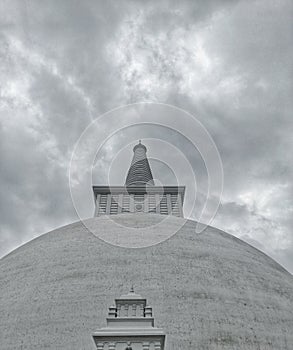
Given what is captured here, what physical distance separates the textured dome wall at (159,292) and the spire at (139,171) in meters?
13.0

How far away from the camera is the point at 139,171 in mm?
28719

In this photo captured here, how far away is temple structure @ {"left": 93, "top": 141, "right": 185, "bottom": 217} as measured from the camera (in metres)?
24.6

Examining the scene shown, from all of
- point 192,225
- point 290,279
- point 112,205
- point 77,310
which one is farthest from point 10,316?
point 112,205

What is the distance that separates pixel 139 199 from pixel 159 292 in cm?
1465

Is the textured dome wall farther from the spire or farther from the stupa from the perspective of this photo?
the spire

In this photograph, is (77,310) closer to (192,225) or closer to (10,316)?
(10,316)

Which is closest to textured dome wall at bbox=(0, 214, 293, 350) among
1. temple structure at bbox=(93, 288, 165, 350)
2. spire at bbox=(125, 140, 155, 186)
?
temple structure at bbox=(93, 288, 165, 350)

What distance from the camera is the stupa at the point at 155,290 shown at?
9.67 meters

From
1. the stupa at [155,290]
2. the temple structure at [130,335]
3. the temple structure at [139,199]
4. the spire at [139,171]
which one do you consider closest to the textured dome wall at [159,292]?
the stupa at [155,290]

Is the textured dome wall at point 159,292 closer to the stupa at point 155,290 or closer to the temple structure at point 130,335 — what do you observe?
the stupa at point 155,290

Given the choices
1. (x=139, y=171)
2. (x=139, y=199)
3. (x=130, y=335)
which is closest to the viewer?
(x=130, y=335)

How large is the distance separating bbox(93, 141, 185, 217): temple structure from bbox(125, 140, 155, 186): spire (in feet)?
1.37

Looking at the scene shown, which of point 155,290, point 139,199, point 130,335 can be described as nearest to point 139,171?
point 139,199

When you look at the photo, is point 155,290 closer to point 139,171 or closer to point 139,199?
point 139,199
